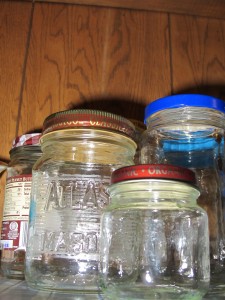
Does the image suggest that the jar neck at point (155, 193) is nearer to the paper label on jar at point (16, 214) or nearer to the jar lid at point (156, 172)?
the jar lid at point (156, 172)

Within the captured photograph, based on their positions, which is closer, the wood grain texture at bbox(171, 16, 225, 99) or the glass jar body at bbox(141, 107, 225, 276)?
the glass jar body at bbox(141, 107, 225, 276)

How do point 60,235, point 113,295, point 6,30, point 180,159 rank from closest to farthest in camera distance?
1. point 113,295
2. point 60,235
3. point 180,159
4. point 6,30

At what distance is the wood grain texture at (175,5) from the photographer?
0.98 m

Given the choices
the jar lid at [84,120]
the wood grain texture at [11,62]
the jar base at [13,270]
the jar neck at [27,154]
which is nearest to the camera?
the jar lid at [84,120]

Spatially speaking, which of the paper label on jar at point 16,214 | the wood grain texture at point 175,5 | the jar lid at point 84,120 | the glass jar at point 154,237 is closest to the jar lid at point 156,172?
the glass jar at point 154,237

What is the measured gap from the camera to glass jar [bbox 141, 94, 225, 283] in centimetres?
60

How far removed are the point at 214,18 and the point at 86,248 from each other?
77cm

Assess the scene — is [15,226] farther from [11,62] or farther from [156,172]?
[11,62]

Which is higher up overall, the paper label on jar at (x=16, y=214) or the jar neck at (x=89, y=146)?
the jar neck at (x=89, y=146)

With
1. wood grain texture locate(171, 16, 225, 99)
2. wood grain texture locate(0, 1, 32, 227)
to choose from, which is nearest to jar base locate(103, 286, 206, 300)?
wood grain texture locate(0, 1, 32, 227)

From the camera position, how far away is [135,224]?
21.3 inches

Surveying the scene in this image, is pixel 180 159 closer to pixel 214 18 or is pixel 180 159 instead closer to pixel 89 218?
pixel 89 218

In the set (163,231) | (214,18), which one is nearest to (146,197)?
(163,231)

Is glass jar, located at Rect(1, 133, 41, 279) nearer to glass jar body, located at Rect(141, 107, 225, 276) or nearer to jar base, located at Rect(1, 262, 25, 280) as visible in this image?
jar base, located at Rect(1, 262, 25, 280)
